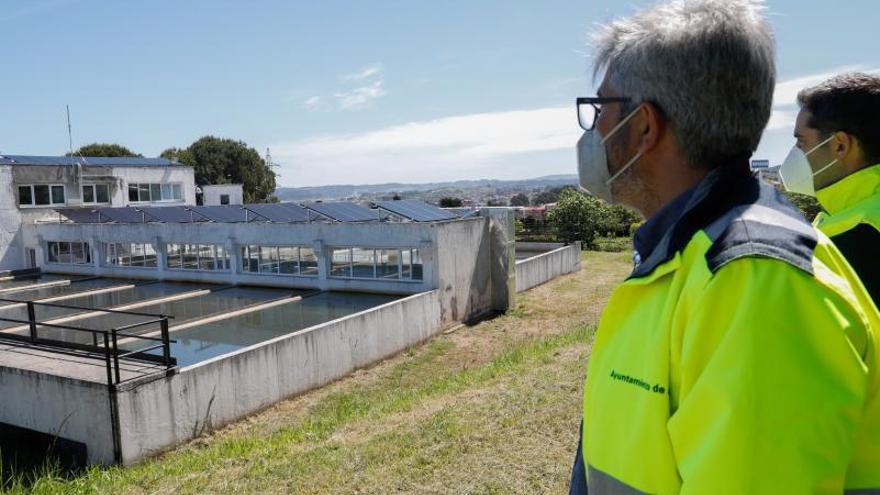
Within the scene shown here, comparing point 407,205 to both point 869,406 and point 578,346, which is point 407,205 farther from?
point 869,406

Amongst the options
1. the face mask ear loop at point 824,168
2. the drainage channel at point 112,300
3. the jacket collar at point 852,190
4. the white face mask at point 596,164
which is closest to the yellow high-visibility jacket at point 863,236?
the jacket collar at point 852,190

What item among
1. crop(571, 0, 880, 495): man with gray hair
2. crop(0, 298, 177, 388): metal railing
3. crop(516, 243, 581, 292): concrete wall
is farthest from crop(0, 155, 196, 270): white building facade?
crop(571, 0, 880, 495): man with gray hair

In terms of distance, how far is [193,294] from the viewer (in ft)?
68.2

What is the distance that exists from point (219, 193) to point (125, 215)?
13.9 meters

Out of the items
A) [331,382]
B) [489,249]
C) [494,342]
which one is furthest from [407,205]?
[331,382]

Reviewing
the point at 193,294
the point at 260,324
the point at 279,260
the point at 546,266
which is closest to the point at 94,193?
the point at 193,294

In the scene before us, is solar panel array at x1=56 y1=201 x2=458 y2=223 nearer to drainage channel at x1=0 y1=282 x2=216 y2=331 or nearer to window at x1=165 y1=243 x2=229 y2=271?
window at x1=165 y1=243 x2=229 y2=271

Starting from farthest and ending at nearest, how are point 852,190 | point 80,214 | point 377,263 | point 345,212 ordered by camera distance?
point 80,214, point 345,212, point 377,263, point 852,190

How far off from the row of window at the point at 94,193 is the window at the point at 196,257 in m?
9.18

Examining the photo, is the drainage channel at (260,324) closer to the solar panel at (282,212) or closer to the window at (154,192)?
the solar panel at (282,212)

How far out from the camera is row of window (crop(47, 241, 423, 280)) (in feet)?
61.8

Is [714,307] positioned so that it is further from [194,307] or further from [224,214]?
[224,214]

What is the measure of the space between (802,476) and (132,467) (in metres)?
10.3

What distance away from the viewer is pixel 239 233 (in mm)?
21812
